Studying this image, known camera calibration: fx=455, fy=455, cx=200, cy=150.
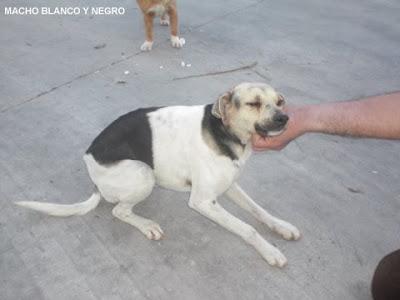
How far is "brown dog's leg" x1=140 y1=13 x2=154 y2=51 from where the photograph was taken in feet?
17.1

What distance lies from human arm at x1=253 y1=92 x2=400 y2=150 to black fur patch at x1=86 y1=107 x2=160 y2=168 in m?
0.66

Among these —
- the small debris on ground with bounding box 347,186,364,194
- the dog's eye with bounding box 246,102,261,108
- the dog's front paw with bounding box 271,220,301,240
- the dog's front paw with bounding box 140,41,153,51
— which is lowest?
the dog's front paw with bounding box 271,220,301,240

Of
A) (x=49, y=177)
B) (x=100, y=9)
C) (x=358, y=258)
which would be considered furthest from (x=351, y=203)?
(x=100, y=9)

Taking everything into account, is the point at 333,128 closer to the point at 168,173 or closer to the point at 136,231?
the point at 168,173

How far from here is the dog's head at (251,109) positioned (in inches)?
97.7

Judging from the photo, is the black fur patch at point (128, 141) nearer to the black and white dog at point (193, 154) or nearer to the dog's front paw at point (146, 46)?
the black and white dog at point (193, 154)

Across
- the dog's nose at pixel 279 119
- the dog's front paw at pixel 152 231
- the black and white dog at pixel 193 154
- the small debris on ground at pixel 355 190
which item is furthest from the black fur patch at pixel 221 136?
the small debris on ground at pixel 355 190

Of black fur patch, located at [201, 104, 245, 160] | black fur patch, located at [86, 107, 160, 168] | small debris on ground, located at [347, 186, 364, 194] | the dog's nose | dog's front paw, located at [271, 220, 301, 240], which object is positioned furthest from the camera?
small debris on ground, located at [347, 186, 364, 194]

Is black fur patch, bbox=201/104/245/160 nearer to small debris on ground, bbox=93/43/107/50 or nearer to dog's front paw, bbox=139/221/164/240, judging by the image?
dog's front paw, bbox=139/221/164/240

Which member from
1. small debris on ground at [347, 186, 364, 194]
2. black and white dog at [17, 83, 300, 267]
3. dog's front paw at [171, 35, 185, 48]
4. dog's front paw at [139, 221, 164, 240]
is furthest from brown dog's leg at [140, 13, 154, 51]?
small debris on ground at [347, 186, 364, 194]

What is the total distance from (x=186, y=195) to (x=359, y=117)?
4.81 ft

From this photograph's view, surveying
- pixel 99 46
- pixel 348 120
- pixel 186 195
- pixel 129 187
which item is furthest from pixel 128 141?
pixel 99 46

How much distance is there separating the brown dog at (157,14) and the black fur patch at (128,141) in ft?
8.66

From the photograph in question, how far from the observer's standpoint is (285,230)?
3006 mm
